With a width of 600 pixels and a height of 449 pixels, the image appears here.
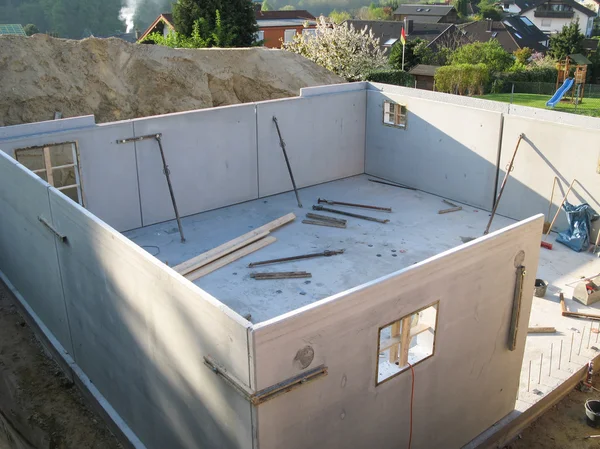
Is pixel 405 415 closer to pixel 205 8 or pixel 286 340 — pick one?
pixel 286 340

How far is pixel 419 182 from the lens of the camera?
55.3 feet

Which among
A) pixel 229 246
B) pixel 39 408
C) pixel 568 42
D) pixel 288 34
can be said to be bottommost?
pixel 39 408

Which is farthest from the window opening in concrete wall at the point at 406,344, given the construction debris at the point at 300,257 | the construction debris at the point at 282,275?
the construction debris at the point at 300,257

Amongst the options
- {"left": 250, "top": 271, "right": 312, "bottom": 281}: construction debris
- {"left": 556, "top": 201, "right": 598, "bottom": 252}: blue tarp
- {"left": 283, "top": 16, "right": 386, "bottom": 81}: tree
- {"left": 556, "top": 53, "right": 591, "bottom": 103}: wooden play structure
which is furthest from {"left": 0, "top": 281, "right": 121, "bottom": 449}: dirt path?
{"left": 556, "top": 53, "right": 591, "bottom": 103}: wooden play structure

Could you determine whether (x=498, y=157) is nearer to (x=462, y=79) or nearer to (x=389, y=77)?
(x=389, y=77)

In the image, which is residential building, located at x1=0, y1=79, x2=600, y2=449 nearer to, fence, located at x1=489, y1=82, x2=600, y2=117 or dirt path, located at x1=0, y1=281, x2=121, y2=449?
dirt path, located at x1=0, y1=281, x2=121, y2=449

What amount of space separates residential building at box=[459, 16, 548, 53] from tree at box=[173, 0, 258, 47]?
2804cm

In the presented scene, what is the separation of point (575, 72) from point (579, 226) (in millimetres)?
21093

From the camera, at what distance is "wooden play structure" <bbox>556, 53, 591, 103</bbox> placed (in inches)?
1193

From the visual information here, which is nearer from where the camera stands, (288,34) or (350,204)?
(350,204)

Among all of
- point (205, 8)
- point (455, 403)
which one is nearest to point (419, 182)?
point (455, 403)

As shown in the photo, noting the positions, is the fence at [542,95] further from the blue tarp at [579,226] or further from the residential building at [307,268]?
the blue tarp at [579,226]

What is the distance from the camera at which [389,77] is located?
1138 inches

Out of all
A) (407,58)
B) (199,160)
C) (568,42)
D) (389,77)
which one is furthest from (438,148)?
(568,42)
